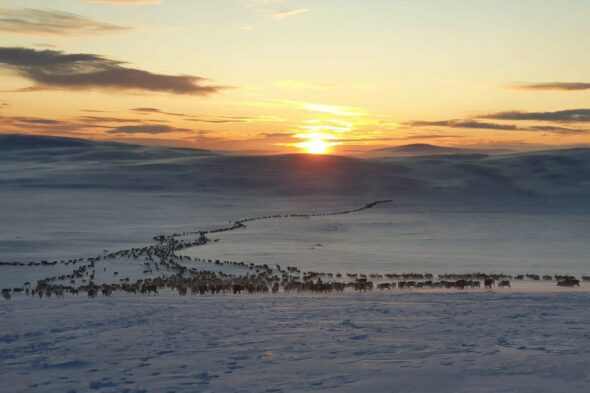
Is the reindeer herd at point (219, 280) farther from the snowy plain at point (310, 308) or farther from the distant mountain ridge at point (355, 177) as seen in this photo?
the distant mountain ridge at point (355, 177)

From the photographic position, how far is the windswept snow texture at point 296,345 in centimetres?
1009

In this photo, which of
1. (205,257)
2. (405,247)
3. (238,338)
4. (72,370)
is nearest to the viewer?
(72,370)

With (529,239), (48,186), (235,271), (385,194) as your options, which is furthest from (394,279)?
(48,186)

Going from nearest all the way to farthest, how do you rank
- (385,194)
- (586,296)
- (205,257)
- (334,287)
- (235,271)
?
(586,296), (334,287), (235,271), (205,257), (385,194)

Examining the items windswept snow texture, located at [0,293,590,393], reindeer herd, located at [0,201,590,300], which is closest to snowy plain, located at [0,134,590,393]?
windswept snow texture, located at [0,293,590,393]

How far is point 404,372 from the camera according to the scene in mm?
10531

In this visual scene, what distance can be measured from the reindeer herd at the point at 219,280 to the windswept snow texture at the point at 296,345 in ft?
8.79

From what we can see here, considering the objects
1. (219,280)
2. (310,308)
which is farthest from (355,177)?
(310,308)

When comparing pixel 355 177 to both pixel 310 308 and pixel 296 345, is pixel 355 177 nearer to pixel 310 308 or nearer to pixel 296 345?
pixel 310 308

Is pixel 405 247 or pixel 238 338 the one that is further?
pixel 405 247

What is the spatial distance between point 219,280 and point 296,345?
1125 cm

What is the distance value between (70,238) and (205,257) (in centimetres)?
1129

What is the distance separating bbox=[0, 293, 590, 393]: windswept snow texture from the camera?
1009 centimetres

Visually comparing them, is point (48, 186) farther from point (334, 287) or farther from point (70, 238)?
point (334, 287)
